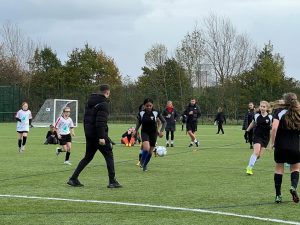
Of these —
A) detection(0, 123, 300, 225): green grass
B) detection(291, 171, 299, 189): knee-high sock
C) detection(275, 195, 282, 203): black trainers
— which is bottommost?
detection(0, 123, 300, 225): green grass

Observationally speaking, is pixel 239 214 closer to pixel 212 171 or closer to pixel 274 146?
pixel 274 146

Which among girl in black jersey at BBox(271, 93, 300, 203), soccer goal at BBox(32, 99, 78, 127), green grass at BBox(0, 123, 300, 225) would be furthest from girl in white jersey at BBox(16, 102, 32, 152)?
soccer goal at BBox(32, 99, 78, 127)

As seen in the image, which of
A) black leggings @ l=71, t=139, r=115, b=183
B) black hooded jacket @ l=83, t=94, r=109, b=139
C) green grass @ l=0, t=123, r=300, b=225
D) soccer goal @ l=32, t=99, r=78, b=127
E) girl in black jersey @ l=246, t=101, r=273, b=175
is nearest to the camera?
green grass @ l=0, t=123, r=300, b=225

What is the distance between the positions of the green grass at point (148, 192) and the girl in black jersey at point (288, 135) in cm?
71

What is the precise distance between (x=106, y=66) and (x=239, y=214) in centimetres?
6484

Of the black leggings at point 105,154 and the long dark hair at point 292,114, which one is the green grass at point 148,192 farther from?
the long dark hair at point 292,114

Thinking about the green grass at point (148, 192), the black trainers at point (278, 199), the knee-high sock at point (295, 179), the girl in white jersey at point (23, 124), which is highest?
the girl in white jersey at point (23, 124)

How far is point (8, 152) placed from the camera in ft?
71.2

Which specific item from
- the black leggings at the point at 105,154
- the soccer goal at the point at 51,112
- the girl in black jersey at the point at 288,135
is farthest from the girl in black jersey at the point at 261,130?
the soccer goal at the point at 51,112

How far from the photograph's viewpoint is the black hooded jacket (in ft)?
37.7

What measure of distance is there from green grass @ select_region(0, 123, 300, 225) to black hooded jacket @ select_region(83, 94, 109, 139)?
109cm

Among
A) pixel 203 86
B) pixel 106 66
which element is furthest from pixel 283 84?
pixel 106 66

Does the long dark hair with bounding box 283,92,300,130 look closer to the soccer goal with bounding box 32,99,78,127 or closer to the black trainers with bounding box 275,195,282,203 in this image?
the black trainers with bounding box 275,195,282,203

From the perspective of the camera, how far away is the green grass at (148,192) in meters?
8.45
